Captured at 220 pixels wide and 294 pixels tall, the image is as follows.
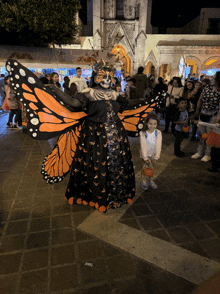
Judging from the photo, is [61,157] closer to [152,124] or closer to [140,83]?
[152,124]

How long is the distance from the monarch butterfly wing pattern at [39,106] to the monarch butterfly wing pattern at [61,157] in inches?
9.1

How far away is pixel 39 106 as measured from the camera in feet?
8.65

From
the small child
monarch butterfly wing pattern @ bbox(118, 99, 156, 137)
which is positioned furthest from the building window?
the small child

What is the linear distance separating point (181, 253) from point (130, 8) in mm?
25797

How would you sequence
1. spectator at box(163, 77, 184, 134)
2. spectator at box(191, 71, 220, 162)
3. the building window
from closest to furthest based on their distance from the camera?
spectator at box(191, 71, 220, 162)
spectator at box(163, 77, 184, 134)
the building window

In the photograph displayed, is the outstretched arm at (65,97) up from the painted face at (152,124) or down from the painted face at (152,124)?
up

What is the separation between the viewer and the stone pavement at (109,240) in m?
2.06

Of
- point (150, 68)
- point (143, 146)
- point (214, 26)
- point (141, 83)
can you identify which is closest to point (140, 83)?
point (141, 83)

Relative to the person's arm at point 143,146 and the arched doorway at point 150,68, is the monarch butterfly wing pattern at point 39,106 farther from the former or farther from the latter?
the arched doorway at point 150,68

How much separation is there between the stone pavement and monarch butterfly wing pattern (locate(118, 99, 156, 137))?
45.8 inches

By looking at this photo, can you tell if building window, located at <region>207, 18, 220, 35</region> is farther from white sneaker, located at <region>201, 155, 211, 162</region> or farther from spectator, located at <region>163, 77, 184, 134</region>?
white sneaker, located at <region>201, 155, 211, 162</region>

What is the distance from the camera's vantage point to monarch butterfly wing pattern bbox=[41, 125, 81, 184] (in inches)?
125

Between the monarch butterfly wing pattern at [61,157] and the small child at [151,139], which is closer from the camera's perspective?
the monarch butterfly wing pattern at [61,157]

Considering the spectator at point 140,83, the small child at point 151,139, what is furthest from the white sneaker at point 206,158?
the spectator at point 140,83
